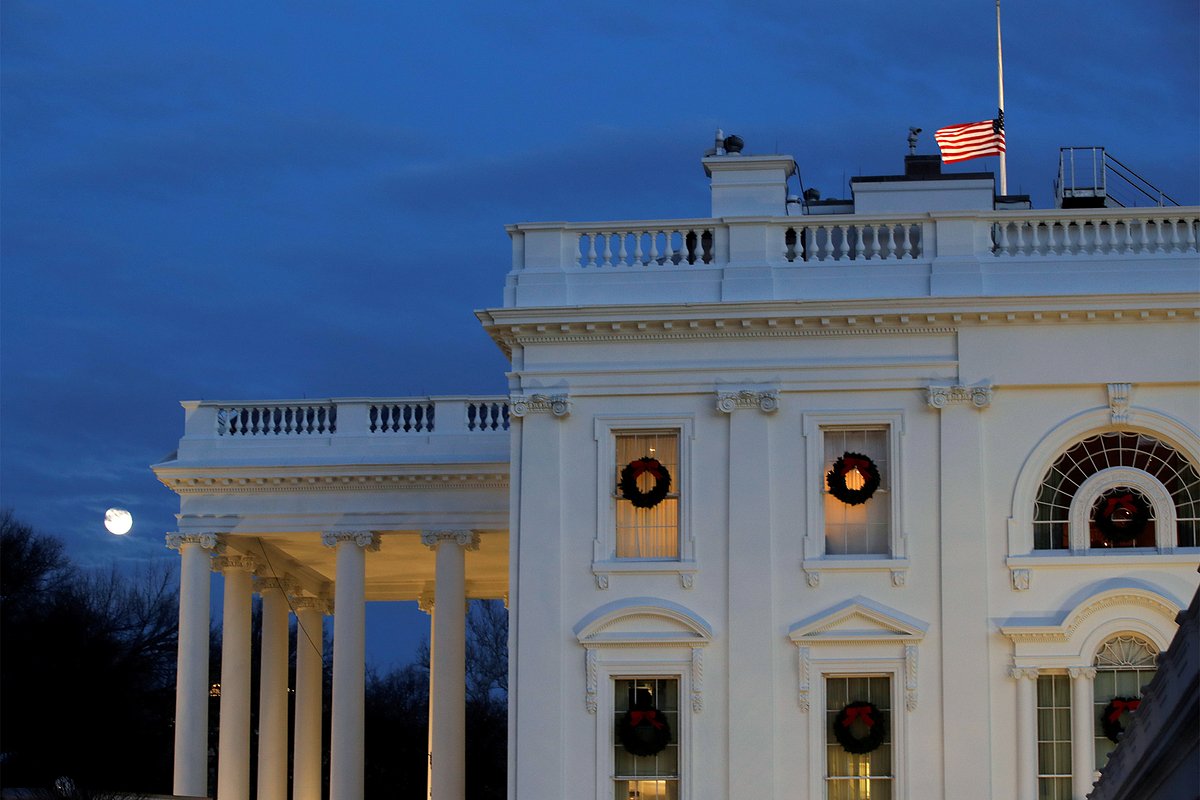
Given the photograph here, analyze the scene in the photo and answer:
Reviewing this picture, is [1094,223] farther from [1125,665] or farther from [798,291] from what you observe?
[1125,665]

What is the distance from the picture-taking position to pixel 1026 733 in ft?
108

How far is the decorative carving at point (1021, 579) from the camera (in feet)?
109

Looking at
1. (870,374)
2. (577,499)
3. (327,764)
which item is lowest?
(327,764)

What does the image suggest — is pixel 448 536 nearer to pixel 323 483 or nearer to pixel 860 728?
pixel 323 483

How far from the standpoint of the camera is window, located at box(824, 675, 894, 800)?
33188mm

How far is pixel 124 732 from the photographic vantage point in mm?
63938

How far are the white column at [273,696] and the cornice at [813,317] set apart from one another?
1414 centimetres

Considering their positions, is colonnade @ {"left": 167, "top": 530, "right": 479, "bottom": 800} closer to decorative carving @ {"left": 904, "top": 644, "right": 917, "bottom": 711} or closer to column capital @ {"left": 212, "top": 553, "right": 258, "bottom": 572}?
column capital @ {"left": 212, "top": 553, "right": 258, "bottom": 572}

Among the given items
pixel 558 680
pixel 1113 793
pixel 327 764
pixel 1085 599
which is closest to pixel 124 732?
pixel 327 764

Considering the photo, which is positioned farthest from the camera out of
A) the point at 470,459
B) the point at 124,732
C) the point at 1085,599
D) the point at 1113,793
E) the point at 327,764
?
the point at 327,764

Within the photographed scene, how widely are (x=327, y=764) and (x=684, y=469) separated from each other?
41.8 metres

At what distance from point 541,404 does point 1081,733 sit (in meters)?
10.4

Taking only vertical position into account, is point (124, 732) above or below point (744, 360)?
below

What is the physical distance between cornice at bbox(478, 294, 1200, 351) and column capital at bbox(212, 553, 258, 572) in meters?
11.7
